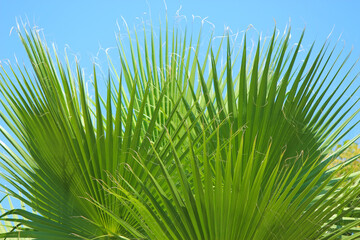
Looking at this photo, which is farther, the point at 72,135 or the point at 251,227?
the point at 72,135

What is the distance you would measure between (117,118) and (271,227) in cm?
79

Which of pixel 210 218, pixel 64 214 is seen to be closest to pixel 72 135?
pixel 64 214

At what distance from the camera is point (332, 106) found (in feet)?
7.85

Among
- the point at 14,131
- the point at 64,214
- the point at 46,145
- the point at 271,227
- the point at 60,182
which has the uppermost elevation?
the point at 14,131

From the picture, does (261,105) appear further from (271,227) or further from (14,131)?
(14,131)

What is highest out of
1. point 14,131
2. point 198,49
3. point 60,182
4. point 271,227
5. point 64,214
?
point 198,49

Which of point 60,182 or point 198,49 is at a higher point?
point 198,49

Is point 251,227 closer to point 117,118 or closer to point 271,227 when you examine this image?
point 271,227

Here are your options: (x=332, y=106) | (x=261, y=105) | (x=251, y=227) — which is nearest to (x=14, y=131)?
(x=261, y=105)

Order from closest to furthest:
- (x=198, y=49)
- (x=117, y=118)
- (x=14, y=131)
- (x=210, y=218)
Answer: (x=210, y=218), (x=117, y=118), (x=14, y=131), (x=198, y=49)

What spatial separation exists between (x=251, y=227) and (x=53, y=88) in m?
1.02

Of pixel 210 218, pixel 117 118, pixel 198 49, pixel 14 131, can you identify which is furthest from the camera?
pixel 198 49

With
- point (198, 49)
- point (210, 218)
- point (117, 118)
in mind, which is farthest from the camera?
point (198, 49)

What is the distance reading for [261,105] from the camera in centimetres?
208
